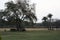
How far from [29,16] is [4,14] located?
8439 mm

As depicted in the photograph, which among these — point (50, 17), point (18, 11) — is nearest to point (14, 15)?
point (18, 11)

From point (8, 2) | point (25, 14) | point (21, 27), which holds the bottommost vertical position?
point (21, 27)

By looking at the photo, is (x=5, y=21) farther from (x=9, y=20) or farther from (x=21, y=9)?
(x=21, y=9)

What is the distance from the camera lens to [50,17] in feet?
316

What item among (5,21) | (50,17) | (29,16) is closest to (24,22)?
(29,16)

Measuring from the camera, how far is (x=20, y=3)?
6488 cm

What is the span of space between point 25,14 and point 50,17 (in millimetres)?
33851

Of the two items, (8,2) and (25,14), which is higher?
(8,2)

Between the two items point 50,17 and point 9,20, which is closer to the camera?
point 9,20

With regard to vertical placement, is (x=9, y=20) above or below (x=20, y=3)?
below

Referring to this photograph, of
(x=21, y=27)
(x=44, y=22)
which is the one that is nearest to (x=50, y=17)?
(x=44, y=22)

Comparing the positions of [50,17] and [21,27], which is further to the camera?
[50,17]

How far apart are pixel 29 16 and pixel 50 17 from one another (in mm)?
33671

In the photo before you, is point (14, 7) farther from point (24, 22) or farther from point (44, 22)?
point (44, 22)
